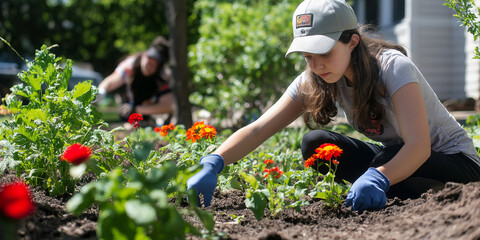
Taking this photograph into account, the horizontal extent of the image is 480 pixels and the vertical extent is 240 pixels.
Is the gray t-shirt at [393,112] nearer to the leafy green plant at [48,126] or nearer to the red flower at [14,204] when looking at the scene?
the leafy green plant at [48,126]

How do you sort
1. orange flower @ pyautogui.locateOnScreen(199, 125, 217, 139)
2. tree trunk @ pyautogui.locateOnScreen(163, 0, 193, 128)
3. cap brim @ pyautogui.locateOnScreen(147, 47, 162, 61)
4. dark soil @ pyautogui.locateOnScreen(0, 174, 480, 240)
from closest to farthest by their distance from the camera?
dark soil @ pyautogui.locateOnScreen(0, 174, 480, 240) < orange flower @ pyautogui.locateOnScreen(199, 125, 217, 139) < tree trunk @ pyautogui.locateOnScreen(163, 0, 193, 128) < cap brim @ pyautogui.locateOnScreen(147, 47, 162, 61)

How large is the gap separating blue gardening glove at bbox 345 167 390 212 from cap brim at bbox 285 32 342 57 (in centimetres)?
60

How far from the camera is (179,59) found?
636 cm

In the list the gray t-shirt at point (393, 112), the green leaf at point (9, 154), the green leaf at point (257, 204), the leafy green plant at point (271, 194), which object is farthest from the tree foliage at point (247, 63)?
the green leaf at point (257, 204)

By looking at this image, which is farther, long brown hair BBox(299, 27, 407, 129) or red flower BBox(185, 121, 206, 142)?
red flower BBox(185, 121, 206, 142)

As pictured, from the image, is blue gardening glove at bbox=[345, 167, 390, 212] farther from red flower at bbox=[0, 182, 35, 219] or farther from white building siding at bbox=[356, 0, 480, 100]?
white building siding at bbox=[356, 0, 480, 100]

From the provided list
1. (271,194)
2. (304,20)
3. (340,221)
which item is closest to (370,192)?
(340,221)

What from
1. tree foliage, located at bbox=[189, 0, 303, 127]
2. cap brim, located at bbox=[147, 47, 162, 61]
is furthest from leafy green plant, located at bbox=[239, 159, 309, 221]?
cap brim, located at bbox=[147, 47, 162, 61]

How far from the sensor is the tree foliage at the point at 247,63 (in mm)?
6328

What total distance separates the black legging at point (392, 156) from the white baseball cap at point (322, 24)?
→ 2.22 ft

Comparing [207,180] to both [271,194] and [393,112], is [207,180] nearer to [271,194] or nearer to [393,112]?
[271,194]

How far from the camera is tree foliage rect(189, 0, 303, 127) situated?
6.33 metres

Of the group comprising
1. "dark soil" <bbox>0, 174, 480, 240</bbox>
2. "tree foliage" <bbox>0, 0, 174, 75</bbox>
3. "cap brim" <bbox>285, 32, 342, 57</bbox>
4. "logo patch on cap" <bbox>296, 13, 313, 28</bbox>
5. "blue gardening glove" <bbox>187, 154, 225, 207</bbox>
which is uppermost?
"tree foliage" <bbox>0, 0, 174, 75</bbox>

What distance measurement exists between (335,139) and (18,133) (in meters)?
1.63
